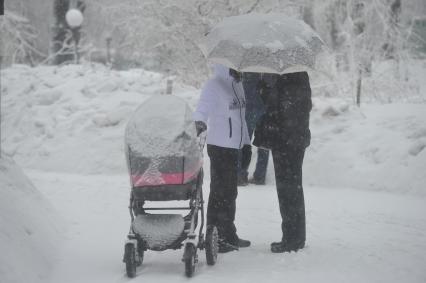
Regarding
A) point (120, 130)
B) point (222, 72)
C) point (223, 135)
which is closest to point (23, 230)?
point (223, 135)

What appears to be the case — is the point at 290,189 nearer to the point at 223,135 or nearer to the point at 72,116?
the point at 223,135

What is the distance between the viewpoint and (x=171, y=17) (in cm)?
1189

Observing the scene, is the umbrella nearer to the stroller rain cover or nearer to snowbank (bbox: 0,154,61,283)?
the stroller rain cover

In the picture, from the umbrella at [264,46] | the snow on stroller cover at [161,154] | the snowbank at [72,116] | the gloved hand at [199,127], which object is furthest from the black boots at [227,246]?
the snowbank at [72,116]

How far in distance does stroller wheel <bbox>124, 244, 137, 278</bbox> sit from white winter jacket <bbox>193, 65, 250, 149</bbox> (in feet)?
4.08

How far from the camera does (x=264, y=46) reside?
4844 millimetres

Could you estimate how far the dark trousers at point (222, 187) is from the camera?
510cm

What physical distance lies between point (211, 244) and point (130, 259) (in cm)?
70

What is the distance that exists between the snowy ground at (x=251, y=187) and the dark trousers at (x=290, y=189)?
0.82 ft

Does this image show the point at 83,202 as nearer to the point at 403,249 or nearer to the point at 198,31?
the point at 403,249

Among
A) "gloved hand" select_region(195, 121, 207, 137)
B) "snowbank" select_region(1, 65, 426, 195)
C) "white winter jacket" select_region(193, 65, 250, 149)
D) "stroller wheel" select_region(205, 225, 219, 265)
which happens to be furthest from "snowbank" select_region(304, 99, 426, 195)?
"gloved hand" select_region(195, 121, 207, 137)

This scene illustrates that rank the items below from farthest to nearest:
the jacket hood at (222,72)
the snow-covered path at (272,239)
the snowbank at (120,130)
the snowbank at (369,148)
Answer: the snowbank at (120,130) < the snowbank at (369,148) < the jacket hood at (222,72) < the snow-covered path at (272,239)

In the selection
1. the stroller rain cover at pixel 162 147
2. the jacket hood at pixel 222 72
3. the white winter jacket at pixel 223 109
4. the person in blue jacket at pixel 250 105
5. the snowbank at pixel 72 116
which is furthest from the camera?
the snowbank at pixel 72 116

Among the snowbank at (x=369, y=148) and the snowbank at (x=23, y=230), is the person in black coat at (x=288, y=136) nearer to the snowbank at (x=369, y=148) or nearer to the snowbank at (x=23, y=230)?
the snowbank at (x=23, y=230)
